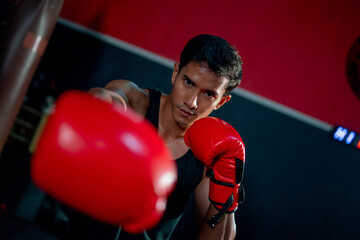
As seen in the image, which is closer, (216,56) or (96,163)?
(96,163)

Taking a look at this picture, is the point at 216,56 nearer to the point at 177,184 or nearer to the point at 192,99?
the point at 192,99

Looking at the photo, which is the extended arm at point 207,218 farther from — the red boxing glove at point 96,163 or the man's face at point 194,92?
the red boxing glove at point 96,163

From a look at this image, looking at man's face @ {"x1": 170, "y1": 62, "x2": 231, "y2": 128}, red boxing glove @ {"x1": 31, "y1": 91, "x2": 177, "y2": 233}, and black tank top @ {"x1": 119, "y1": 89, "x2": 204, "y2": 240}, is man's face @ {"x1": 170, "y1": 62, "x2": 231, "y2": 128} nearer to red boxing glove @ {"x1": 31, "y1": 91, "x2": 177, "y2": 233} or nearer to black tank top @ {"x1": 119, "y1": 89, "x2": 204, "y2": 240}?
black tank top @ {"x1": 119, "y1": 89, "x2": 204, "y2": 240}

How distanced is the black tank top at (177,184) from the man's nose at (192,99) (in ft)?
0.82

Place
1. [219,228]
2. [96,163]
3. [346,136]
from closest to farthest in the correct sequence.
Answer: [96,163], [219,228], [346,136]

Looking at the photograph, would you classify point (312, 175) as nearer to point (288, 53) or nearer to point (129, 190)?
point (288, 53)

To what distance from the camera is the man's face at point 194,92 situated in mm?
1328

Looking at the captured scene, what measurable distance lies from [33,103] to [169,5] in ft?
4.87

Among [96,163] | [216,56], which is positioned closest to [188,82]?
[216,56]

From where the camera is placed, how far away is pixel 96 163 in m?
0.52

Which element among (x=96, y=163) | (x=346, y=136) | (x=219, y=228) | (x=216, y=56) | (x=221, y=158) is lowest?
(x=219, y=228)

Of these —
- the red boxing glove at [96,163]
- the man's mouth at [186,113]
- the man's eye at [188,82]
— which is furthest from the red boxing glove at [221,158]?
the red boxing glove at [96,163]

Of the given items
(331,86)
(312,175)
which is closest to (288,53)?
(331,86)

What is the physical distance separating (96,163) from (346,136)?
2.63 meters
